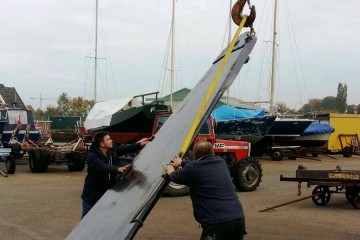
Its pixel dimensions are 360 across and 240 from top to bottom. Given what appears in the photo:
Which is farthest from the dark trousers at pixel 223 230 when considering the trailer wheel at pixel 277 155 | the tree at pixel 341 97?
the tree at pixel 341 97

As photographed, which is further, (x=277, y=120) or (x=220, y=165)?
(x=277, y=120)

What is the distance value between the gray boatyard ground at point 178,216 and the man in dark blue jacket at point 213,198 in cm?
356

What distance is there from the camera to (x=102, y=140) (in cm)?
575

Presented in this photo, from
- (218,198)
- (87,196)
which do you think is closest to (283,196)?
(87,196)

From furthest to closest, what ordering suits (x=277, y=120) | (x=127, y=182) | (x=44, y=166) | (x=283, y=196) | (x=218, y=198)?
(x=277, y=120) < (x=44, y=166) < (x=283, y=196) < (x=127, y=182) < (x=218, y=198)

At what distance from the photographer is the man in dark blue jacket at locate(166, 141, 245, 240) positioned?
419 centimetres

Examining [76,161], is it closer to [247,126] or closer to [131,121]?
[131,121]

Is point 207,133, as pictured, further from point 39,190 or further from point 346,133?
point 346,133

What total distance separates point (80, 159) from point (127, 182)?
13834 mm

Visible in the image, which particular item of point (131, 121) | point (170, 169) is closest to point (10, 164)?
point (131, 121)

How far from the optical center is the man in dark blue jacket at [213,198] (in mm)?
4191

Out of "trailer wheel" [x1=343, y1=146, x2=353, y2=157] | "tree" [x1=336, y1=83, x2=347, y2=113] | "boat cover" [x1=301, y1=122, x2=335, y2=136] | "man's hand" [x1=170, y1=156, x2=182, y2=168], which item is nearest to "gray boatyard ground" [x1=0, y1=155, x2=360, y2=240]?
"man's hand" [x1=170, y1=156, x2=182, y2=168]

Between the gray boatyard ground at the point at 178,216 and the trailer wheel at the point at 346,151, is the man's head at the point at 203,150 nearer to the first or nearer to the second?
the gray boatyard ground at the point at 178,216

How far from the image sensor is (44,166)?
711 inches
